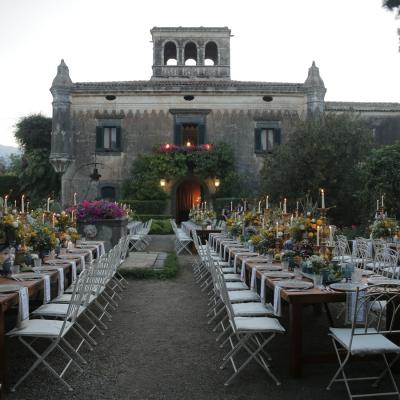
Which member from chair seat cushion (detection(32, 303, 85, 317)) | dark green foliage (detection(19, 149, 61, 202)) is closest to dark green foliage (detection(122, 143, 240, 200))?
dark green foliage (detection(19, 149, 61, 202))

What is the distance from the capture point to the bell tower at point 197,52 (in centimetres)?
3125

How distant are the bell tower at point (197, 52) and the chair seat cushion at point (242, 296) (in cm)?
2611

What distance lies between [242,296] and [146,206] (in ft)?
61.8

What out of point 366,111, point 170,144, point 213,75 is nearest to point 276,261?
point 170,144

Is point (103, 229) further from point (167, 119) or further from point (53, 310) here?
point (167, 119)

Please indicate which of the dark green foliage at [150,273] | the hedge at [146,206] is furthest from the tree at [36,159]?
the dark green foliage at [150,273]

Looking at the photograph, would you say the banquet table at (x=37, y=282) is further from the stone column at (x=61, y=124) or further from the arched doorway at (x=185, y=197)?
the arched doorway at (x=185, y=197)

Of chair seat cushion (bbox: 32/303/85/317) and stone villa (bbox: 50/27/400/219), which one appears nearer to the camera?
chair seat cushion (bbox: 32/303/85/317)

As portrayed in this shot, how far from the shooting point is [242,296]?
20.8 ft

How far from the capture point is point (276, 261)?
752cm

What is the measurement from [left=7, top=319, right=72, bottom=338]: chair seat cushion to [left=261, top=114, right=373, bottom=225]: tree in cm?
1421

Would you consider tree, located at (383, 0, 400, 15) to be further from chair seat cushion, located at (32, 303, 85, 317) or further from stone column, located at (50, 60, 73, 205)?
stone column, located at (50, 60, 73, 205)

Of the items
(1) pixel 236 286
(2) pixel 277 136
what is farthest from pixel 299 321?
(2) pixel 277 136

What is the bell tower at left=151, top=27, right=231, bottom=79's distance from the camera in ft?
103
